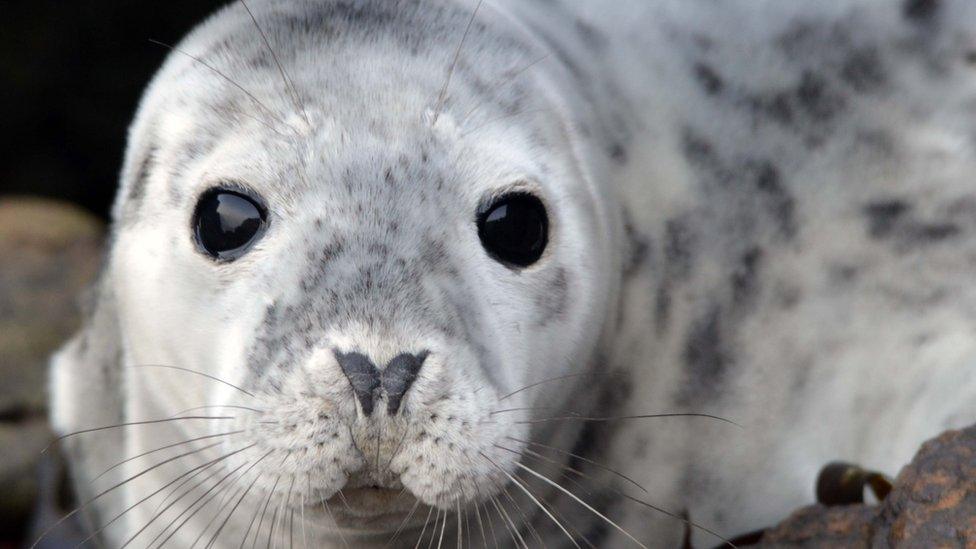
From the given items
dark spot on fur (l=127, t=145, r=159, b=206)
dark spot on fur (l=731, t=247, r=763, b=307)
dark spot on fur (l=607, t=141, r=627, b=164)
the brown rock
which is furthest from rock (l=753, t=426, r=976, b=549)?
the brown rock

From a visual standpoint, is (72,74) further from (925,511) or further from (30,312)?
(925,511)

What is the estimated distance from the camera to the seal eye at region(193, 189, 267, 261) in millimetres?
2195

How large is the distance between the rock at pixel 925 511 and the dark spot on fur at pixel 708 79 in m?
0.95

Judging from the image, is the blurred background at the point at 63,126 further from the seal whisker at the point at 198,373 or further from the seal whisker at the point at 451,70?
the seal whisker at the point at 451,70

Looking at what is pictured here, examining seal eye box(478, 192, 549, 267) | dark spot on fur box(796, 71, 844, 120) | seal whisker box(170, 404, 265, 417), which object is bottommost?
seal whisker box(170, 404, 265, 417)

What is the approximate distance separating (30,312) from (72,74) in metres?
1.55

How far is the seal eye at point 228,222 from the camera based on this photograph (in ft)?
7.20

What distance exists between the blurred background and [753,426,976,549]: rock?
3.05 m

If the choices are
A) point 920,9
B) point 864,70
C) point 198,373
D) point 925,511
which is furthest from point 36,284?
point 925,511

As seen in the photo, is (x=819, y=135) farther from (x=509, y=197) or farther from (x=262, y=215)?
(x=262, y=215)

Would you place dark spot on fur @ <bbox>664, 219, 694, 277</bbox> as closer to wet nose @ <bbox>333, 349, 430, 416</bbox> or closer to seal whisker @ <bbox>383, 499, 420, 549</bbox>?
seal whisker @ <bbox>383, 499, 420, 549</bbox>

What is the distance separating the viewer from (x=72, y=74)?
5.65 metres

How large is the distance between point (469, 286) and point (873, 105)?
3.84 feet

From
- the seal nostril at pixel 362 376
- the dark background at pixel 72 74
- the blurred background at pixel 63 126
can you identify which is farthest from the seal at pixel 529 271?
the dark background at pixel 72 74
